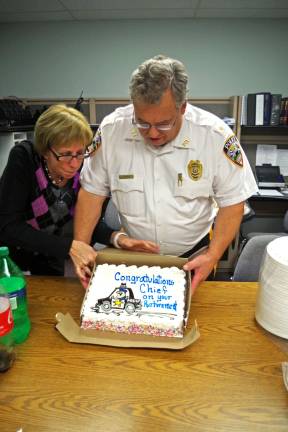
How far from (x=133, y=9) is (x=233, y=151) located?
269cm

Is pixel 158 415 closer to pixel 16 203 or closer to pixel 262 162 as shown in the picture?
pixel 16 203

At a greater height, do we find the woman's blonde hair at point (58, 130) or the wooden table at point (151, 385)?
the woman's blonde hair at point (58, 130)

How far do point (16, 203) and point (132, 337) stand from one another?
28.2 inches

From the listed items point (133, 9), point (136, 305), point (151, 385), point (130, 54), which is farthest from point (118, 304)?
point (130, 54)

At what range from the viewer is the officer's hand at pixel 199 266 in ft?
3.47

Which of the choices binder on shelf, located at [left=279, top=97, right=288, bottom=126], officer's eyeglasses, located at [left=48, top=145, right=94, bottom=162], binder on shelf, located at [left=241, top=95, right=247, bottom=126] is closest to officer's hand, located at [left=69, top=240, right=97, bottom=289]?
officer's eyeglasses, located at [left=48, top=145, right=94, bottom=162]

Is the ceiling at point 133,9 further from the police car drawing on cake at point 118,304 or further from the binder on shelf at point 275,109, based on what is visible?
the police car drawing on cake at point 118,304

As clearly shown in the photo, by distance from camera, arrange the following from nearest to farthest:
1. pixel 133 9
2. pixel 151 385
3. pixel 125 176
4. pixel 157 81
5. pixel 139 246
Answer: pixel 151 385
pixel 157 81
pixel 139 246
pixel 125 176
pixel 133 9

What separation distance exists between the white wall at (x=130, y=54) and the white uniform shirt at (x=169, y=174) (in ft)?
8.57

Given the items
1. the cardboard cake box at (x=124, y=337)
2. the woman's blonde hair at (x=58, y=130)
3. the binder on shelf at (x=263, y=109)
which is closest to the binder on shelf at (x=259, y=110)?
the binder on shelf at (x=263, y=109)

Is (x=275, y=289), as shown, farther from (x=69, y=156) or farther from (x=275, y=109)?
(x=275, y=109)

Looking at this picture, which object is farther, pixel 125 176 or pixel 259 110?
pixel 259 110

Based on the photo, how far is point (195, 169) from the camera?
4.18ft

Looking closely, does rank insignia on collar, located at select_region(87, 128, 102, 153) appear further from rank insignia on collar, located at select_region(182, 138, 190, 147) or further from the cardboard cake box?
the cardboard cake box
